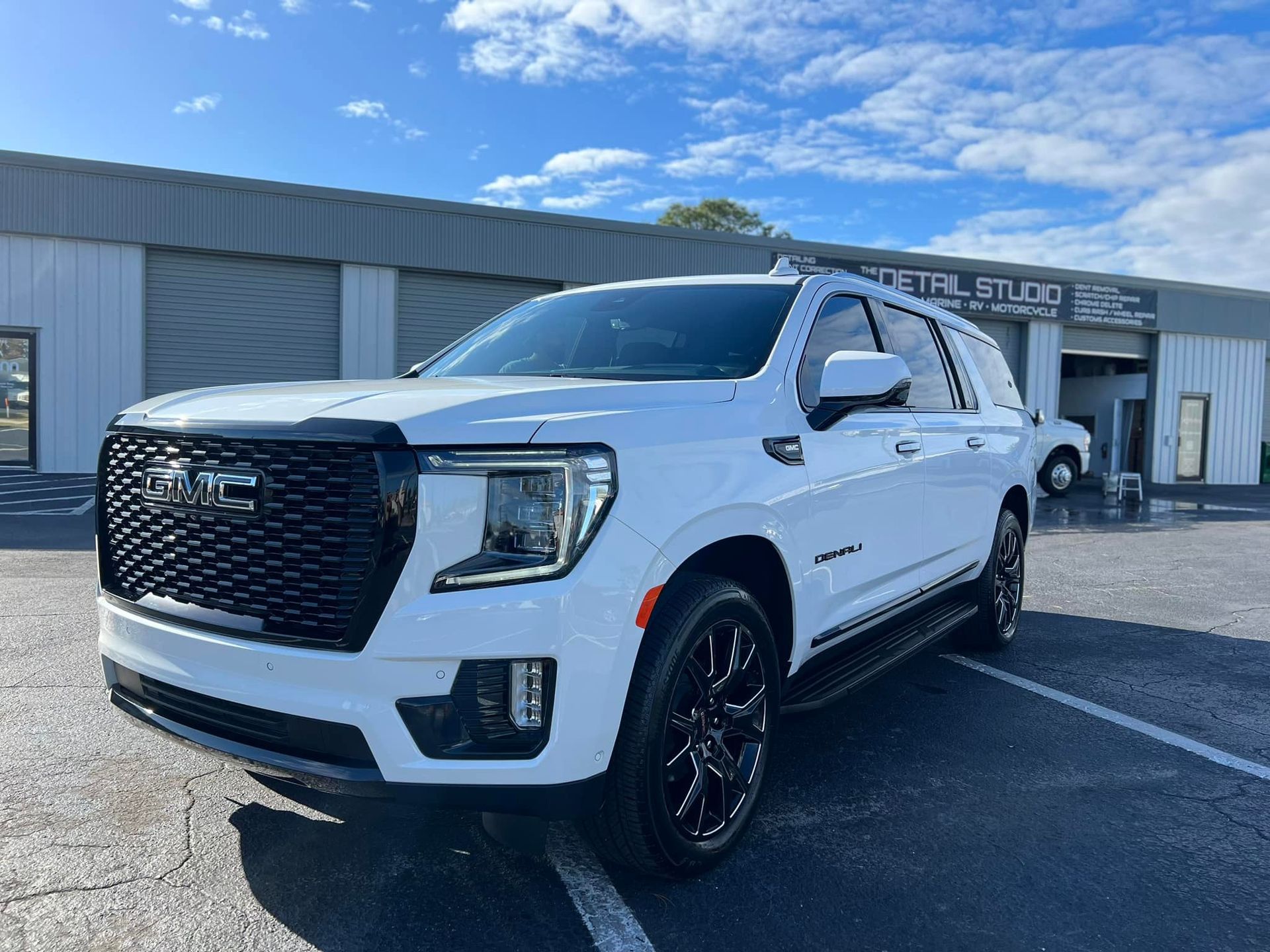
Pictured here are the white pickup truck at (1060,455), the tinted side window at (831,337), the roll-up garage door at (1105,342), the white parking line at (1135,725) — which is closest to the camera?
the tinted side window at (831,337)

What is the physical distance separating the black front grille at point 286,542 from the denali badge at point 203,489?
19 millimetres

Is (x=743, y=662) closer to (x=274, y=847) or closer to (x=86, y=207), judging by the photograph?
(x=274, y=847)

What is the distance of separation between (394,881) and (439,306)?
16.8 meters

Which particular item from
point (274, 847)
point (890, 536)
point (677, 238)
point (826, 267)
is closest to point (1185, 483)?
point (826, 267)

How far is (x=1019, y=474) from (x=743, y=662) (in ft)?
12.6

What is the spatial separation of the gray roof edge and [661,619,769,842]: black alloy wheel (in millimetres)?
16576

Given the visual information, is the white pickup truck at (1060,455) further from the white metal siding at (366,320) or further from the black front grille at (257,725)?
the black front grille at (257,725)

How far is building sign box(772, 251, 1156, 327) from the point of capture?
73.1 ft

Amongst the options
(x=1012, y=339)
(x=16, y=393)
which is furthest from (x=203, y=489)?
(x=1012, y=339)

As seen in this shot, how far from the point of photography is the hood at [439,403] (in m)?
2.36

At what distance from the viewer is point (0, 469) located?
1630 cm

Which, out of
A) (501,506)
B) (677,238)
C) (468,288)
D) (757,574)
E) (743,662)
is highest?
(677,238)

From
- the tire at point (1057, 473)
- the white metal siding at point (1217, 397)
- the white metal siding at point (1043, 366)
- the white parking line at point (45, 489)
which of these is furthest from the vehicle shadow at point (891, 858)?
the white metal siding at point (1217, 397)

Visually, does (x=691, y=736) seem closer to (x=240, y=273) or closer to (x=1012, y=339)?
(x=240, y=273)
